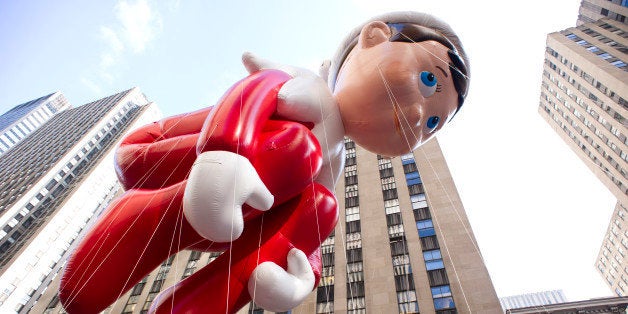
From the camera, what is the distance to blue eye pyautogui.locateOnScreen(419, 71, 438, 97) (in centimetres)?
388

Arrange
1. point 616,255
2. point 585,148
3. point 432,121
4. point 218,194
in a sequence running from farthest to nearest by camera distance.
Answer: point 616,255, point 585,148, point 432,121, point 218,194

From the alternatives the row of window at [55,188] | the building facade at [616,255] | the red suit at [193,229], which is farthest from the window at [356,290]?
the row of window at [55,188]

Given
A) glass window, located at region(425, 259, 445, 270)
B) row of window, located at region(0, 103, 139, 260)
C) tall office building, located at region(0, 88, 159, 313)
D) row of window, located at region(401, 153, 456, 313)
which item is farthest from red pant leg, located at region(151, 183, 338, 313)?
row of window, located at region(0, 103, 139, 260)

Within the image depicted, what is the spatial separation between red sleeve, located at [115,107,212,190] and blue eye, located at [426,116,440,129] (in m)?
2.57

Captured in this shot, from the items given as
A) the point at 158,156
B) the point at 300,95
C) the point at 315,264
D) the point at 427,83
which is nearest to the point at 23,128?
the point at 158,156

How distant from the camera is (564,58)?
1399 inches

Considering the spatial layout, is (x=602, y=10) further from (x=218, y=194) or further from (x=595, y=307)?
(x=218, y=194)

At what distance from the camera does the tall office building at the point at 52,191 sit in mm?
35812

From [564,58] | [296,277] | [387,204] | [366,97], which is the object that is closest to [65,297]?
[296,277]

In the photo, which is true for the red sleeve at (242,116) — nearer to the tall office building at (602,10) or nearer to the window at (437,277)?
the window at (437,277)

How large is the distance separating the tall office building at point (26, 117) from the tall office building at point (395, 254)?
69.1 metres

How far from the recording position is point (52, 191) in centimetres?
4691

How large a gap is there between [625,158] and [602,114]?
4.31 m

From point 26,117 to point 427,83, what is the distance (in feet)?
330
